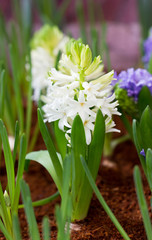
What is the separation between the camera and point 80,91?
0.67m

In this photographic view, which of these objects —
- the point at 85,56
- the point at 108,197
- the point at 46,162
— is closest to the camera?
the point at 85,56

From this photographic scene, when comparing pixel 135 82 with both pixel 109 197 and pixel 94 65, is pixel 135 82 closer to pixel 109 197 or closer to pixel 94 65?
pixel 94 65

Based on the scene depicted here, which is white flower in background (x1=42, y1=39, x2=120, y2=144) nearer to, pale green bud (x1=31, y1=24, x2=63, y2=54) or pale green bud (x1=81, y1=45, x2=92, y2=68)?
pale green bud (x1=81, y1=45, x2=92, y2=68)

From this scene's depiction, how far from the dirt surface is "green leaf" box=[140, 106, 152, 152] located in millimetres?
188

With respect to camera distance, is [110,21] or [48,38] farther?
[110,21]

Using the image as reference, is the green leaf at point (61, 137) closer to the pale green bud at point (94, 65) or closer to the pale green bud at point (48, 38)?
the pale green bud at point (94, 65)

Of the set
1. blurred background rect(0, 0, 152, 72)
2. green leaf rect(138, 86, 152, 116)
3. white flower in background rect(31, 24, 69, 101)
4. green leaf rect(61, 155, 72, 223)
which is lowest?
green leaf rect(61, 155, 72, 223)

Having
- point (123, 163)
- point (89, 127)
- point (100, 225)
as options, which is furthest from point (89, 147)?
point (123, 163)

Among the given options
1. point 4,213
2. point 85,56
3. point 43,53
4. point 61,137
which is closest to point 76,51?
point 85,56

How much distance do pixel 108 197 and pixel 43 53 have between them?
0.57 metres

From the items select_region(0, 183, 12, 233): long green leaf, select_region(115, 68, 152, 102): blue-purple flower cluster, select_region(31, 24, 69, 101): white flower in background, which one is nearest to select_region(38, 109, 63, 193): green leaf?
select_region(0, 183, 12, 233): long green leaf

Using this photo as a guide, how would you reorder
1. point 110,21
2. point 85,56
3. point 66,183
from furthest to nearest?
1. point 110,21
2. point 85,56
3. point 66,183

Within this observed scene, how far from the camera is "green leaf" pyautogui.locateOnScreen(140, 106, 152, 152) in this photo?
710mm

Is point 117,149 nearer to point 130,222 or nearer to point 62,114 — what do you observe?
point 130,222
